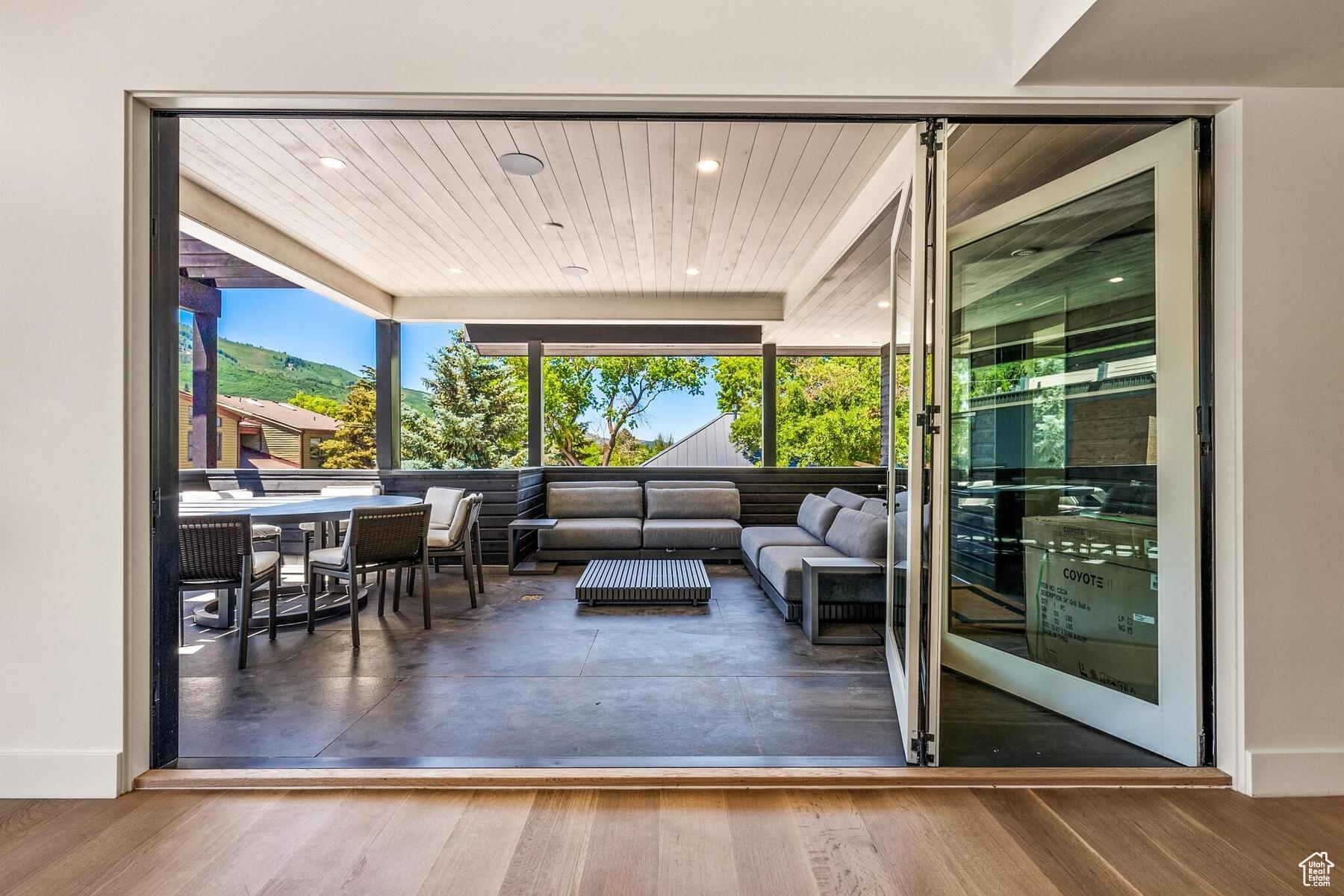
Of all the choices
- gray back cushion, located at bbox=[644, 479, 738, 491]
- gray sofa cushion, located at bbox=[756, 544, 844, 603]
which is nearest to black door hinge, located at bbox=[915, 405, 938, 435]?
gray sofa cushion, located at bbox=[756, 544, 844, 603]

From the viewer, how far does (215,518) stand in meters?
2.99

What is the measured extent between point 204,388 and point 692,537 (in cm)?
543

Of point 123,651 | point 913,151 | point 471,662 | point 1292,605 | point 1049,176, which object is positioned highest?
point 1049,176

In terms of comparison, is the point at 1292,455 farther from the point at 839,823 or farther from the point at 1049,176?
the point at 839,823

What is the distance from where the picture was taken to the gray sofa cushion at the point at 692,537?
5926 mm

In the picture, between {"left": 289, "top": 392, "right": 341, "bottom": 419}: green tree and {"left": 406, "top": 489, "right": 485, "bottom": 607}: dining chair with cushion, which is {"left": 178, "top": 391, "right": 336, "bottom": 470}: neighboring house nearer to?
{"left": 289, "top": 392, "right": 341, "bottom": 419}: green tree

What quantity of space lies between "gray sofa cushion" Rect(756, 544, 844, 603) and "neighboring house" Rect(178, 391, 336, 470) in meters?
8.38

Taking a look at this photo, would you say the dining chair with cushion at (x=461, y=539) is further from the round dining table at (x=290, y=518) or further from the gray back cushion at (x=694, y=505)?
the gray back cushion at (x=694, y=505)

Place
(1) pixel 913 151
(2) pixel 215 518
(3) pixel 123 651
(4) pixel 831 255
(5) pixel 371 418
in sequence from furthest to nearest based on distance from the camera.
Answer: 1. (5) pixel 371 418
2. (4) pixel 831 255
3. (2) pixel 215 518
4. (1) pixel 913 151
5. (3) pixel 123 651

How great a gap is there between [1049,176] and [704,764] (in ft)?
9.58

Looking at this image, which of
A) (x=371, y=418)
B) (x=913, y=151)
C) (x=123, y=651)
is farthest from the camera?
(x=371, y=418)

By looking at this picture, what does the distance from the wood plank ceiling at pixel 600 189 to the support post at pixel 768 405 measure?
1539 mm

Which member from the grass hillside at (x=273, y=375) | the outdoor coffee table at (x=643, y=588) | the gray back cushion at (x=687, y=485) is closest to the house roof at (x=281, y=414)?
the grass hillside at (x=273, y=375)

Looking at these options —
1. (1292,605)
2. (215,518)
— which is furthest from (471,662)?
(1292,605)
